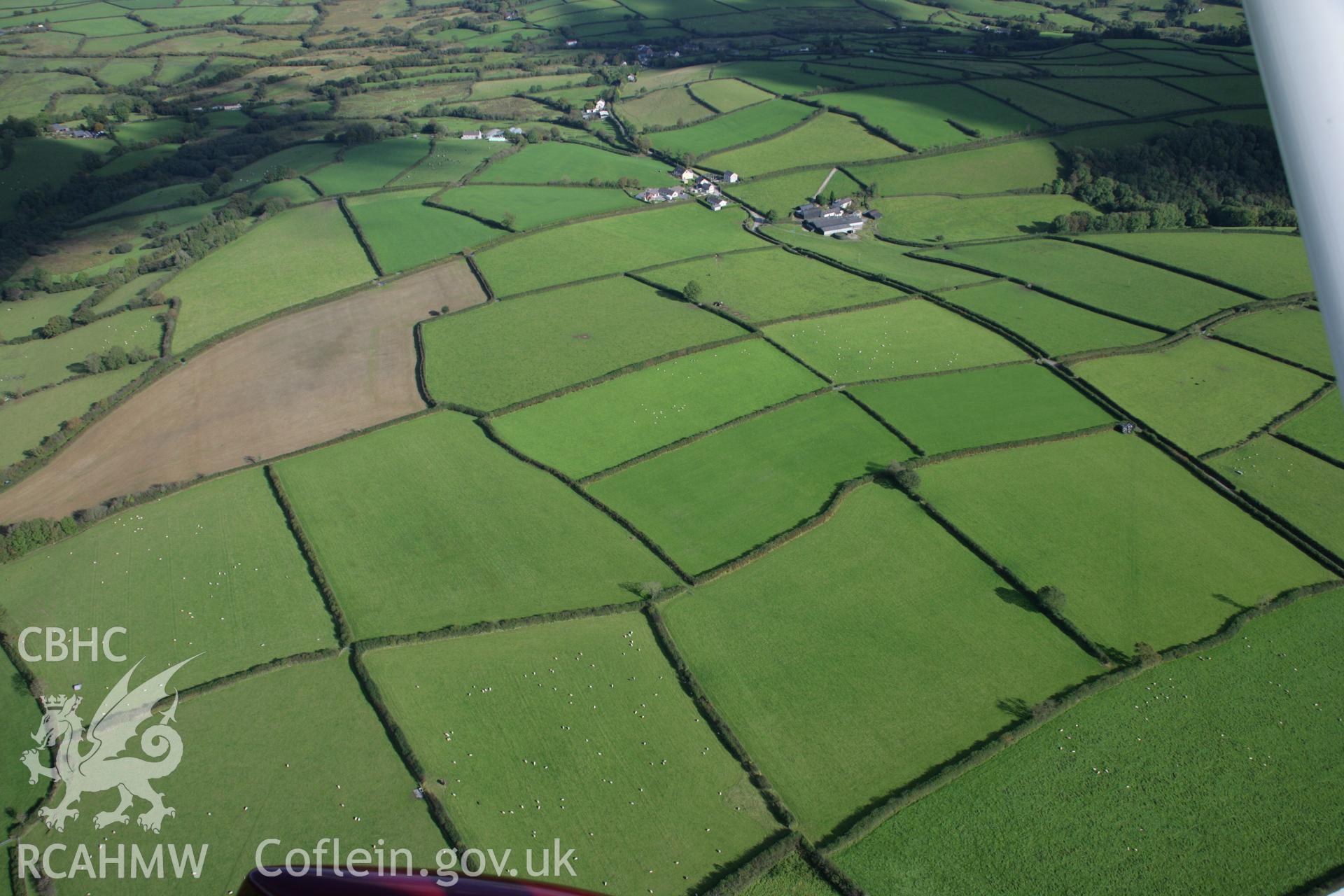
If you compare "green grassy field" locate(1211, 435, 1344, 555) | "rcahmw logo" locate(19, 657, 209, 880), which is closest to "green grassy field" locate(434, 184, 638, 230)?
"rcahmw logo" locate(19, 657, 209, 880)

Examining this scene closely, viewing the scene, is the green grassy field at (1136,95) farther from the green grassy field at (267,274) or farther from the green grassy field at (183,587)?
the green grassy field at (183,587)

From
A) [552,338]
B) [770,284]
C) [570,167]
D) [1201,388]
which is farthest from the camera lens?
[570,167]

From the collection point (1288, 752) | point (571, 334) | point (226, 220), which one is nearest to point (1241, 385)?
point (1288, 752)

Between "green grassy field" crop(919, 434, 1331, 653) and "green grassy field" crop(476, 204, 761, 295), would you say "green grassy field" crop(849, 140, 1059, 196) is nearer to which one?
"green grassy field" crop(476, 204, 761, 295)

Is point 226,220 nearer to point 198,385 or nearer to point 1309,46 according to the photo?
point 198,385

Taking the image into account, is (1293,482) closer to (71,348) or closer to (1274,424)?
(1274,424)

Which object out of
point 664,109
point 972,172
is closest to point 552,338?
point 972,172

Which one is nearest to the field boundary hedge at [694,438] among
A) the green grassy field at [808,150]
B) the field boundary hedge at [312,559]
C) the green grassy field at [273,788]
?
the field boundary hedge at [312,559]
